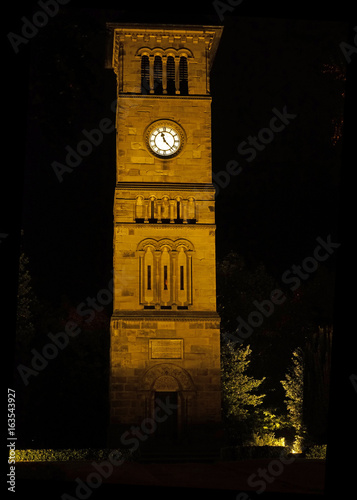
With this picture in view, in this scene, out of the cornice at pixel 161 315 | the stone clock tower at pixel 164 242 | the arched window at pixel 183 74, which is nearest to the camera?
the stone clock tower at pixel 164 242

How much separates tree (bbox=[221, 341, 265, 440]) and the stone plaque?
5332 mm

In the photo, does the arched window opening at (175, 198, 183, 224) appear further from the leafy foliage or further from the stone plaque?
the leafy foliage

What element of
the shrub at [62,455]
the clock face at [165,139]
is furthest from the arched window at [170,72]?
the shrub at [62,455]

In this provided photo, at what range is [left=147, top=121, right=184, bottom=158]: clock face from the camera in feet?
107

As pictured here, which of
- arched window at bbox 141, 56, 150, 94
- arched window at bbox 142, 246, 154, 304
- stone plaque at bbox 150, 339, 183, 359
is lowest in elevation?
stone plaque at bbox 150, 339, 183, 359

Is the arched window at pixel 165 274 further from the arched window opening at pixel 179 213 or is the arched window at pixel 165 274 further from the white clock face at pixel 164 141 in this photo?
the white clock face at pixel 164 141

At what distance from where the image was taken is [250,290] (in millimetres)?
45469

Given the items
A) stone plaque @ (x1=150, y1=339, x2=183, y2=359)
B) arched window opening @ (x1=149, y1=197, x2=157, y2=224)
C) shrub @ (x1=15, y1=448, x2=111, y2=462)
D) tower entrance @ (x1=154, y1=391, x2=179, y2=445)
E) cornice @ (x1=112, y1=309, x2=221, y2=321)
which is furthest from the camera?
arched window opening @ (x1=149, y1=197, x2=157, y2=224)

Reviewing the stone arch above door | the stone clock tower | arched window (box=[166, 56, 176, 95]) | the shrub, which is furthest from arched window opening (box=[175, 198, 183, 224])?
the shrub

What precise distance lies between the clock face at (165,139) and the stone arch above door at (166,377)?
27.5 feet

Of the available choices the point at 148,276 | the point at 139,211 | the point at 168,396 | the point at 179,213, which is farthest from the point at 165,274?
the point at 168,396

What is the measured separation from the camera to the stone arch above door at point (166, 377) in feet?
101

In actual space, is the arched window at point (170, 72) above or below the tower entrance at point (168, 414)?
above

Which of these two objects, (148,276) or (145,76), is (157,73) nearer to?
(145,76)
